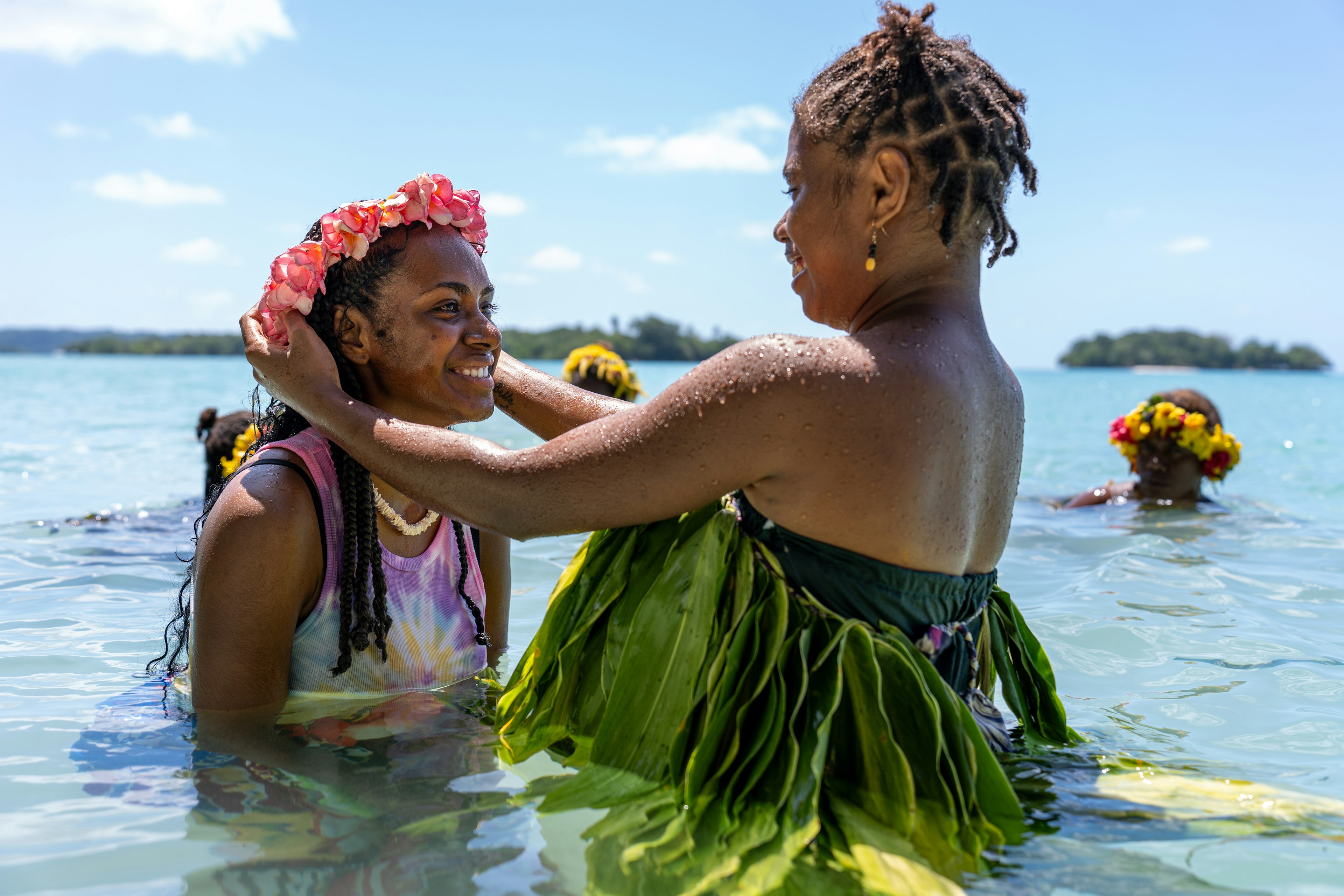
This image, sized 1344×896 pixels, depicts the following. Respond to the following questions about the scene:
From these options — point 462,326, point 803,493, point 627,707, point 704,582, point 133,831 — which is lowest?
point 133,831

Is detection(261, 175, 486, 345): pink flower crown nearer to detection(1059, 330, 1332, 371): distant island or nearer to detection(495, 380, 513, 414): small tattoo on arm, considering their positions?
detection(495, 380, 513, 414): small tattoo on arm

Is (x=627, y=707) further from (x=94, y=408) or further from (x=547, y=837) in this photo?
(x=94, y=408)

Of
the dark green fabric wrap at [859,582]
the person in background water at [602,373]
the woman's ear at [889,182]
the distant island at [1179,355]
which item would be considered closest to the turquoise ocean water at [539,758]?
the dark green fabric wrap at [859,582]

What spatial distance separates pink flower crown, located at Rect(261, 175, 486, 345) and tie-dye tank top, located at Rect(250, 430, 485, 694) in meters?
0.41

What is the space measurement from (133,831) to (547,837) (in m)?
1.09

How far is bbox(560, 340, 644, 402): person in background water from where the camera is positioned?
31.8 feet

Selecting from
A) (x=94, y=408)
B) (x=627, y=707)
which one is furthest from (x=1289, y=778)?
(x=94, y=408)

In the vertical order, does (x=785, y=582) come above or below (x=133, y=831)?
above

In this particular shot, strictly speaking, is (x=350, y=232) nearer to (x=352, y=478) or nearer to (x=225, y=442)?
(x=352, y=478)

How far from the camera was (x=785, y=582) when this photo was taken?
2.50 meters

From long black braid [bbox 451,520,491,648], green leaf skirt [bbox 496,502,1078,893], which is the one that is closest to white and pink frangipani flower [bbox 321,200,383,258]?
long black braid [bbox 451,520,491,648]

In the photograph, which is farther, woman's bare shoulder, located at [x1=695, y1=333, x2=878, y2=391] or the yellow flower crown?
the yellow flower crown

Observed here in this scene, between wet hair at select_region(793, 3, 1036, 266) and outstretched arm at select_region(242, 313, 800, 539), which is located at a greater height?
wet hair at select_region(793, 3, 1036, 266)

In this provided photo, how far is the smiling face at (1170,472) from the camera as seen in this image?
9.97 meters
